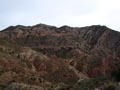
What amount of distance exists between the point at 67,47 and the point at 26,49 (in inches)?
751

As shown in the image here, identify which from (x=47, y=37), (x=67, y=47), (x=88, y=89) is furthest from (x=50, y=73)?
(x=88, y=89)

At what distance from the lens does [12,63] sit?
7412 centimetres

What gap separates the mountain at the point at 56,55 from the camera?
222 ft

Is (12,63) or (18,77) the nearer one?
(18,77)

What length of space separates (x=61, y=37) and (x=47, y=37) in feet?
16.1

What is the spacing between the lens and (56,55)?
324 feet

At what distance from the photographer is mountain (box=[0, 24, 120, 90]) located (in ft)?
222

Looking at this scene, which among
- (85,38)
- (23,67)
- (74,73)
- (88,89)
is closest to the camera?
(88,89)

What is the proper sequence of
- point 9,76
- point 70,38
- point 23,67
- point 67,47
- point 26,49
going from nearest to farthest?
point 9,76 → point 23,67 → point 26,49 → point 67,47 → point 70,38

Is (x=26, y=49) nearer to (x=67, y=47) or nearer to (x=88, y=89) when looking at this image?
(x=67, y=47)

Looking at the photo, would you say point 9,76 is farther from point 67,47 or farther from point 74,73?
point 67,47

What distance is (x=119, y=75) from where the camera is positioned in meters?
42.6

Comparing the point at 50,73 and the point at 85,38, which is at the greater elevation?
the point at 85,38

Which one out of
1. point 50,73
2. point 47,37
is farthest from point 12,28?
point 50,73
